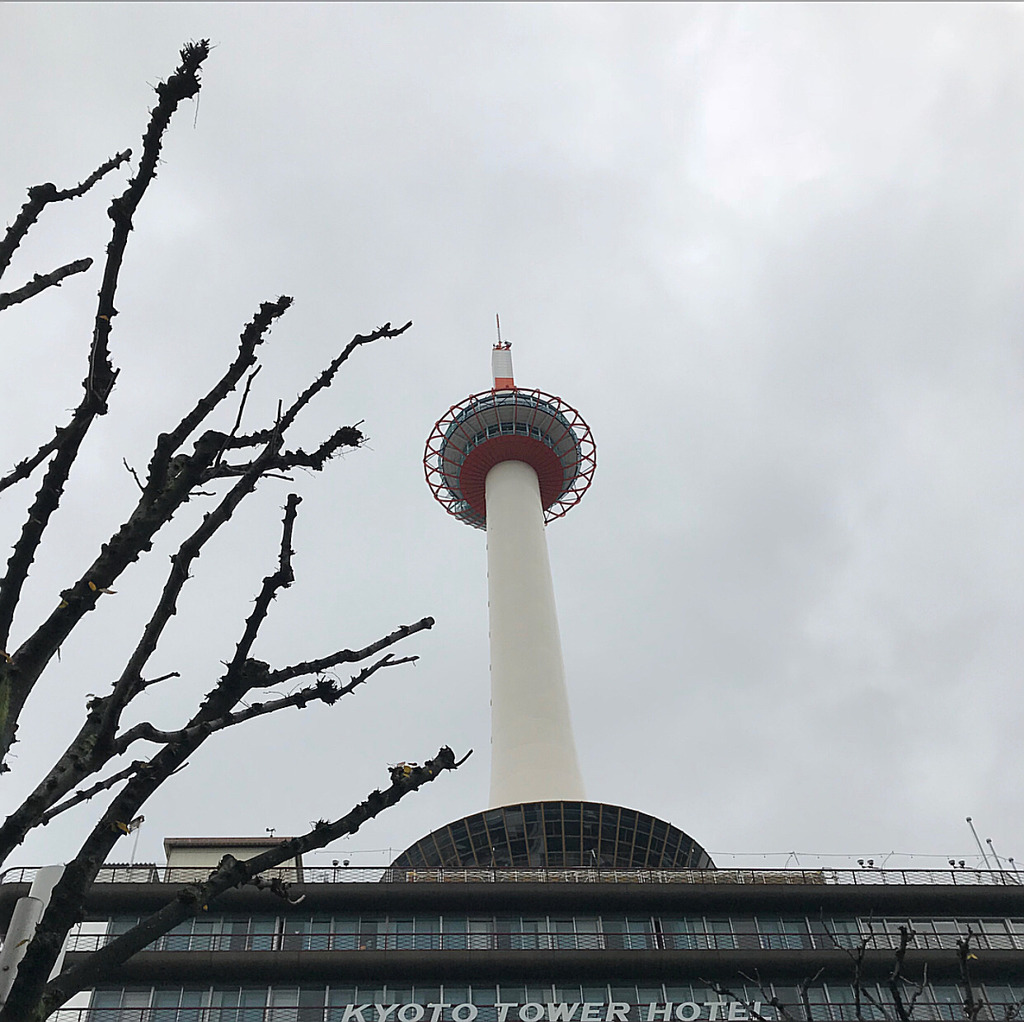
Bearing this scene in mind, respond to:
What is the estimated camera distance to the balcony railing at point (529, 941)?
5112 centimetres

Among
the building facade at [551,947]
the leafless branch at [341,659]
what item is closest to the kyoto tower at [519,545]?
the building facade at [551,947]

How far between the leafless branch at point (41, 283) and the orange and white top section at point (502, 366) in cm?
8582

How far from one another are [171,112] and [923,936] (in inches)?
2313

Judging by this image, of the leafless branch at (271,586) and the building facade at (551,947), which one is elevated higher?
the building facade at (551,947)

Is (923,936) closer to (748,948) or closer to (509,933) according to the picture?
(748,948)

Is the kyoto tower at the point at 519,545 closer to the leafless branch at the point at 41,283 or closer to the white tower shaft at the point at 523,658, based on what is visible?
the white tower shaft at the point at 523,658

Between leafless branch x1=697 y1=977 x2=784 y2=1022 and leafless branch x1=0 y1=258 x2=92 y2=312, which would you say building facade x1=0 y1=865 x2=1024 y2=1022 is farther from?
leafless branch x1=0 y1=258 x2=92 y2=312

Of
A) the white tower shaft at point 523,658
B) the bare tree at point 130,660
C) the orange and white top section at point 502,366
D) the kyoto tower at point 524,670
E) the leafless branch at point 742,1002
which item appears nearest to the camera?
the bare tree at point 130,660

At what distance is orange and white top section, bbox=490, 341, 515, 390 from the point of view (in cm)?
9931

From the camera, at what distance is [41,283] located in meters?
9.99

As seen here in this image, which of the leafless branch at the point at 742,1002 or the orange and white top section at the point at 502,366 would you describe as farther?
the orange and white top section at the point at 502,366

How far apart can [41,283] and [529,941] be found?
5000 centimetres

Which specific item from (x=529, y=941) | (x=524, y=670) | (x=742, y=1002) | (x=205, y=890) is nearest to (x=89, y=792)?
(x=205, y=890)

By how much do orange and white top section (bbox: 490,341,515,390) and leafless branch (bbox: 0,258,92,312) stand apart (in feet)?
282
